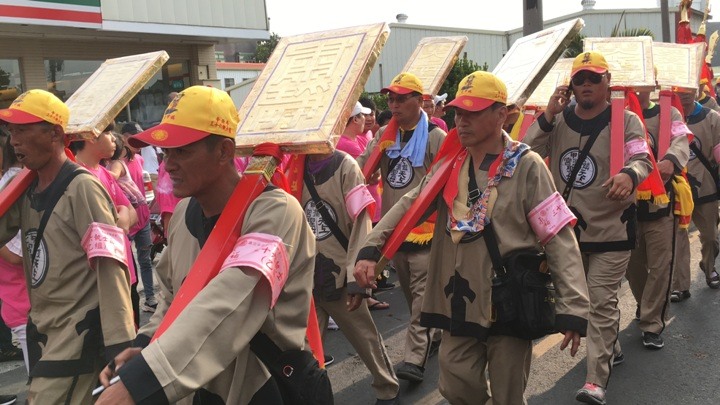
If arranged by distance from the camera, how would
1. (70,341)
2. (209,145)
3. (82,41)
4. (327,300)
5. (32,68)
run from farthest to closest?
(82,41)
(32,68)
(327,300)
(70,341)
(209,145)

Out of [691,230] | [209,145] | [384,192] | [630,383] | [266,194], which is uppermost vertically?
[209,145]

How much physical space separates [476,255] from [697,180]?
16.2 feet

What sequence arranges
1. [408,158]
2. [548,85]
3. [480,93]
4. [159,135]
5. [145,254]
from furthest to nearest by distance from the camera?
1. [145,254]
2. [548,85]
3. [408,158]
4. [480,93]
5. [159,135]

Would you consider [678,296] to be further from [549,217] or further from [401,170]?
[549,217]

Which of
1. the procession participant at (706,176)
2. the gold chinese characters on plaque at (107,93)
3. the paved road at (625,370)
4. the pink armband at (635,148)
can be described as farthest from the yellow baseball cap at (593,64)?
the procession participant at (706,176)

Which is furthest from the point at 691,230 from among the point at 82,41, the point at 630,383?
the point at 82,41

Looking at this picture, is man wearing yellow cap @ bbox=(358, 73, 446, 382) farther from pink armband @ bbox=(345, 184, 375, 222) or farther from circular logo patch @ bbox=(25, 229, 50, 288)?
circular logo patch @ bbox=(25, 229, 50, 288)

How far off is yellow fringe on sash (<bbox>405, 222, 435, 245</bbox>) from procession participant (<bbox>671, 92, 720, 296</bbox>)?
3.36 metres

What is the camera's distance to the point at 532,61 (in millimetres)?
4457

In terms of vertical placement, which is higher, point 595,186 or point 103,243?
point 103,243

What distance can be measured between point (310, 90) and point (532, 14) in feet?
24.4

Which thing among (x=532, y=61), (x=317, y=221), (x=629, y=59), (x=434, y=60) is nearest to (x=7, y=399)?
(x=317, y=221)

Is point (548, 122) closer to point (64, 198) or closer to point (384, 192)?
point (384, 192)

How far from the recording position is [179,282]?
259cm
